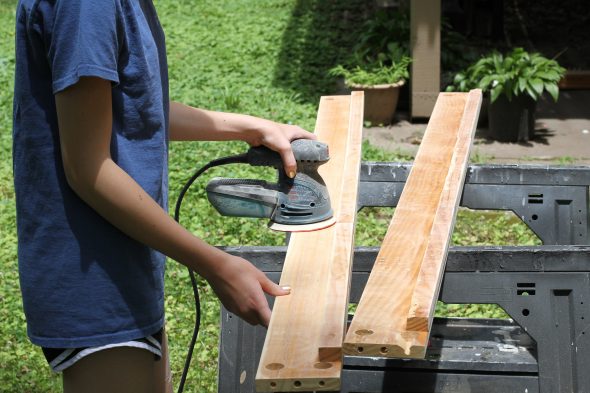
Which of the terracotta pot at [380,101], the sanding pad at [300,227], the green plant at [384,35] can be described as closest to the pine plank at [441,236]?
the sanding pad at [300,227]

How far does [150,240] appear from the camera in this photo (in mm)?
2121

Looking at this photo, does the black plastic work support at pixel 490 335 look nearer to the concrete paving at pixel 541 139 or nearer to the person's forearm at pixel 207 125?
the person's forearm at pixel 207 125

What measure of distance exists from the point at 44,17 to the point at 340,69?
712 cm

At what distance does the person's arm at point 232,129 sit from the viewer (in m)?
2.76

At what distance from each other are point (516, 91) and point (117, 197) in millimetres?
6361

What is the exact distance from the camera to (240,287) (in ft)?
7.20

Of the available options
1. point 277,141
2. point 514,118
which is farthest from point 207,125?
point 514,118

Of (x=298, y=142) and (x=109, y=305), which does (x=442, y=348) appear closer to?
(x=298, y=142)

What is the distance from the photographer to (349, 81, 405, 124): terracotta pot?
28.1 ft

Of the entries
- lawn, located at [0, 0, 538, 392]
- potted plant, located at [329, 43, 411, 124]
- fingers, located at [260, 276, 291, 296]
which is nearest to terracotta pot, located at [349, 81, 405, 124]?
potted plant, located at [329, 43, 411, 124]

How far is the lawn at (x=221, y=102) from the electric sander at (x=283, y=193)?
5.69 ft

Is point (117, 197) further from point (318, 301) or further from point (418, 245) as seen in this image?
point (418, 245)

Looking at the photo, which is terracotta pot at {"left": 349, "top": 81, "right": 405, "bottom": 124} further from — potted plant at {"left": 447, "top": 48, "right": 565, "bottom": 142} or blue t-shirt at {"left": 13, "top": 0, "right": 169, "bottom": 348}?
blue t-shirt at {"left": 13, "top": 0, "right": 169, "bottom": 348}

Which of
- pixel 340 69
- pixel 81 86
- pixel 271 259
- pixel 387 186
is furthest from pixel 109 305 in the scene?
pixel 340 69
